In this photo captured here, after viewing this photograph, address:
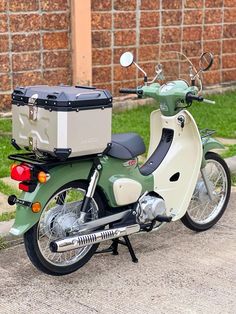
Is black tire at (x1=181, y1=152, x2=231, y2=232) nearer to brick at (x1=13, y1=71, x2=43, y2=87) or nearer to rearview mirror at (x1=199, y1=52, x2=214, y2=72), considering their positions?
rearview mirror at (x1=199, y1=52, x2=214, y2=72)

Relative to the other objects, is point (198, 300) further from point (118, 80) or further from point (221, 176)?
point (118, 80)

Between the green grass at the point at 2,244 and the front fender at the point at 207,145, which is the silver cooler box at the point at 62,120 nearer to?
the green grass at the point at 2,244

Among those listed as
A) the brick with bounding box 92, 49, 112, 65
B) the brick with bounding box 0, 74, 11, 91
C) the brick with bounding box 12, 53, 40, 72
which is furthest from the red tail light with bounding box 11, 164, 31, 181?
the brick with bounding box 92, 49, 112, 65

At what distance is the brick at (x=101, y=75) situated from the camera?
29.6ft

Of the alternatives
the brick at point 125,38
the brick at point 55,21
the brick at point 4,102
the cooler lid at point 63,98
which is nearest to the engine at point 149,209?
the cooler lid at point 63,98

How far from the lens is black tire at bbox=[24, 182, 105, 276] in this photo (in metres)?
4.02

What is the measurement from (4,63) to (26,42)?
41 centimetres

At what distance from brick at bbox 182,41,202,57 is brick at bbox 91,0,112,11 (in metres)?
1.62

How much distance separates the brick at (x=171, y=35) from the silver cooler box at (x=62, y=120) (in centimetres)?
580

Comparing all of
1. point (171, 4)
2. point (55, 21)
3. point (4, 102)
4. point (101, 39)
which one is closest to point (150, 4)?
point (171, 4)

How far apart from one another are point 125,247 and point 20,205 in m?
1.07

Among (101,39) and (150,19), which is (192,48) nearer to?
(150,19)

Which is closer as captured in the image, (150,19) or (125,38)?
(125,38)

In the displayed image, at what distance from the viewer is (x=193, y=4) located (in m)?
10.0
